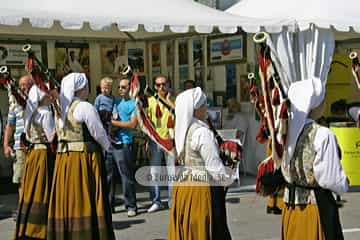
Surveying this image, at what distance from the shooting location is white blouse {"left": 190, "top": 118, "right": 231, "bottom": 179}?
431cm

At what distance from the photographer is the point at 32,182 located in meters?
5.88

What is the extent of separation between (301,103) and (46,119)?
296cm

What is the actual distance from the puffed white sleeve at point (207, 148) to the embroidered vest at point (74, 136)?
1254 mm

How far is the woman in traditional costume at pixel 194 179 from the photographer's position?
Answer: 14.3ft

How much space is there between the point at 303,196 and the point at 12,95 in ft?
12.0

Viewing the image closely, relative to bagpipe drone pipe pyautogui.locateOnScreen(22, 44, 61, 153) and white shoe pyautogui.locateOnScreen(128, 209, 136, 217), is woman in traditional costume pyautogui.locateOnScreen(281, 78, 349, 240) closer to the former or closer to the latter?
bagpipe drone pipe pyautogui.locateOnScreen(22, 44, 61, 153)

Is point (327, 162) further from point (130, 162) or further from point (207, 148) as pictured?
point (130, 162)

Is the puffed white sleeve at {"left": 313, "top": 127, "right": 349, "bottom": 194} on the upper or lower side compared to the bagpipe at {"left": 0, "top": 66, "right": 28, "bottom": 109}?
lower

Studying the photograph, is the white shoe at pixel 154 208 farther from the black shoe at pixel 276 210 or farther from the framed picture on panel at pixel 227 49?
the framed picture on panel at pixel 227 49

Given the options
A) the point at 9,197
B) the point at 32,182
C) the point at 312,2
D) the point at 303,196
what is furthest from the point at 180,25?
the point at 303,196

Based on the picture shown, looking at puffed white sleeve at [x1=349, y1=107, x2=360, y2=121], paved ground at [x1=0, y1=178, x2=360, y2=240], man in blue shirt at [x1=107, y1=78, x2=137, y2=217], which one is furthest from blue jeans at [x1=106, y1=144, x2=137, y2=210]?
puffed white sleeve at [x1=349, y1=107, x2=360, y2=121]

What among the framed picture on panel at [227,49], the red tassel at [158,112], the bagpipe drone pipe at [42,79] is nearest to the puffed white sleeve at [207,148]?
the bagpipe drone pipe at [42,79]

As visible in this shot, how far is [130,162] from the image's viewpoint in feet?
24.4

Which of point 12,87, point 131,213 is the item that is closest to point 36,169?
point 12,87
